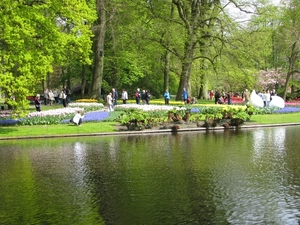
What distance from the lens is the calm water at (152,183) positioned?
834 cm

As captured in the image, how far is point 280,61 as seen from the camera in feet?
224

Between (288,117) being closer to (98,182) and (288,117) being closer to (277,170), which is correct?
(277,170)

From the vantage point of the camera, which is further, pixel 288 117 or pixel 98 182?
pixel 288 117

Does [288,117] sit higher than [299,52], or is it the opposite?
[299,52]

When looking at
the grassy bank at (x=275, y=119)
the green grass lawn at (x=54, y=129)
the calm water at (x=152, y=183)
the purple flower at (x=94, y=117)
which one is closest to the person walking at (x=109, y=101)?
the purple flower at (x=94, y=117)

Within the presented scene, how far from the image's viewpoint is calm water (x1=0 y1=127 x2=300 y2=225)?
8.34 metres

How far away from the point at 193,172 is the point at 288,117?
19.8 meters

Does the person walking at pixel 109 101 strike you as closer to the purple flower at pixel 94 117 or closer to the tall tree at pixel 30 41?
the purple flower at pixel 94 117

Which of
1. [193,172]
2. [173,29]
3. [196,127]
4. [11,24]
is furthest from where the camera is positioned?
[173,29]

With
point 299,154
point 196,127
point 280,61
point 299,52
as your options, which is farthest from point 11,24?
point 280,61

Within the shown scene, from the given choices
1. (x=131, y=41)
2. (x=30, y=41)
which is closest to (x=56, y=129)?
(x=30, y=41)

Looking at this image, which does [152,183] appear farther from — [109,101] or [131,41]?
[131,41]

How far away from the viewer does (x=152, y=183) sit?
11.0 meters

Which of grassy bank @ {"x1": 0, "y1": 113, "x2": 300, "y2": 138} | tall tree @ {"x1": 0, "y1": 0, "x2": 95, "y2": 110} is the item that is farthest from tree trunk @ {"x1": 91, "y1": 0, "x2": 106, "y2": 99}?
grassy bank @ {"x1": 0, "y1": 113, "x2": 300, "y2": 138}
